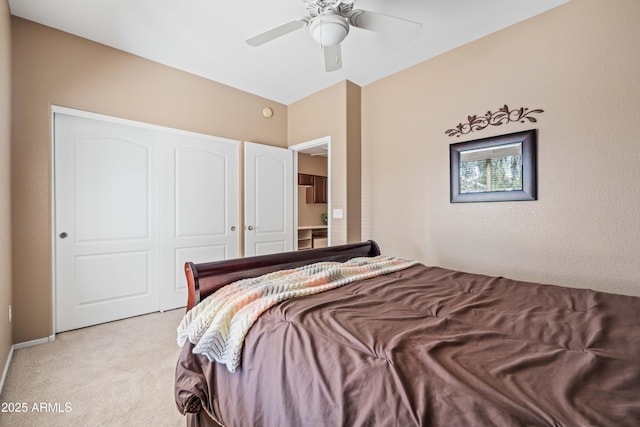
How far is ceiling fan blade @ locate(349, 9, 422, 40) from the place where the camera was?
1896 millimetres

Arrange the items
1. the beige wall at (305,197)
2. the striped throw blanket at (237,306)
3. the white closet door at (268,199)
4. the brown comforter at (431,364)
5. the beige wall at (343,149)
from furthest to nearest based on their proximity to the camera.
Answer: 1. the beige wall at (305,197)
2. the white closet door at (268,199)
3. the beige wall at (343,149)
4. the striped throw blanket at (237,306)
5. the brown comforter at (431,364)

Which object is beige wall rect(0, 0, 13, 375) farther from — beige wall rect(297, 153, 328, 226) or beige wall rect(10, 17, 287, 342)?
beige wall rect(297, 153, 328, 226)

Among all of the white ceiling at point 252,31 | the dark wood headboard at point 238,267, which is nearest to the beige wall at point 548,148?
the white ceiling at point 252,31

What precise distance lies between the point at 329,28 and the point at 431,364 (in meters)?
2.03

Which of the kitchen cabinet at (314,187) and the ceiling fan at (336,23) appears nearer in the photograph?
the ceiling fan at (336,23)

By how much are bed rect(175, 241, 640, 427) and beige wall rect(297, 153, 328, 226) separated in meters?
4.50

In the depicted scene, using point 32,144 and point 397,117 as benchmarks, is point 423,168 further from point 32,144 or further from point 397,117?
point 32,144

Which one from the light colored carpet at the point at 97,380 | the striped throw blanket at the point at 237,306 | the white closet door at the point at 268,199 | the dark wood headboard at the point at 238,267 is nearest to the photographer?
the striped throw blanket at the point at 237,306

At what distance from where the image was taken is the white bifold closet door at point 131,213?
2648mm

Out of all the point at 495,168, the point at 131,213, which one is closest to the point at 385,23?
the point at 495,168

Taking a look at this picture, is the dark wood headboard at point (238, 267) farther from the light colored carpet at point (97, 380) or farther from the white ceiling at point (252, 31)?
the white ceiling at point (252, 31)

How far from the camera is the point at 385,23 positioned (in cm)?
197

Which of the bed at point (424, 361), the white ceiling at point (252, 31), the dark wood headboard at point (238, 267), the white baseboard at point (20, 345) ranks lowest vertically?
the white baseboard at point (20, 345)

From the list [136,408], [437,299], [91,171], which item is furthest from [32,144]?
[437,299]
